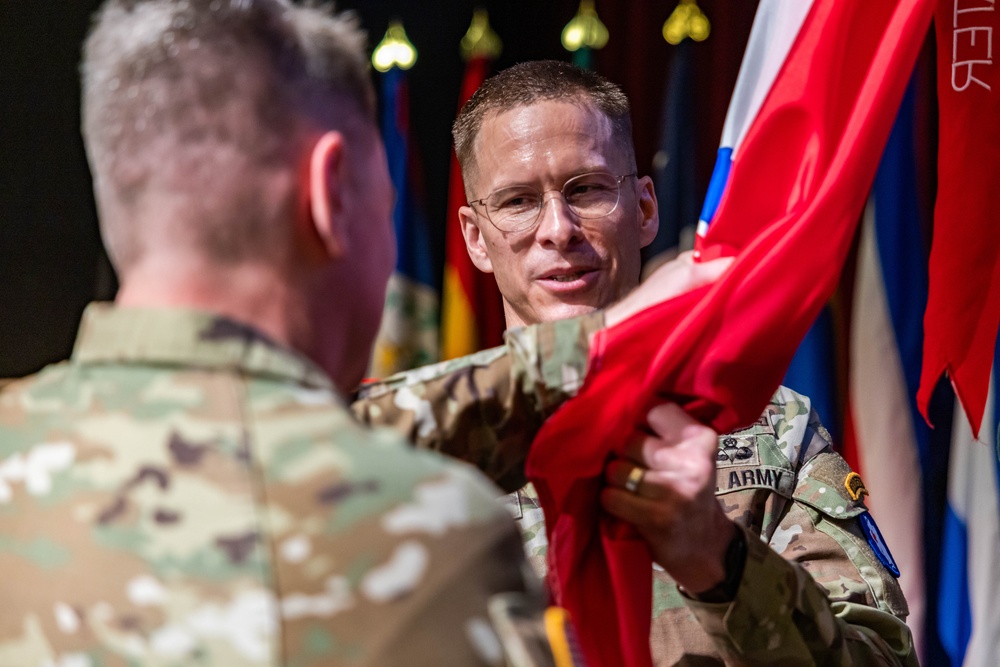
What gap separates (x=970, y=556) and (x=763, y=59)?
190 centimetres

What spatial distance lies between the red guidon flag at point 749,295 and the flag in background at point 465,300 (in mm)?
2349

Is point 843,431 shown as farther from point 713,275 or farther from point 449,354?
point 713,275

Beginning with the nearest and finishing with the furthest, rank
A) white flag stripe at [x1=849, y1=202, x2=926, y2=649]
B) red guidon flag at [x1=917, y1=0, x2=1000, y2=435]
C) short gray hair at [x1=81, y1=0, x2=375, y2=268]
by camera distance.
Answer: short gray hair at [x1=81, y1=0, x2=375, y2=268] < red guidon flag at [x1=917, y1=0, x2=1000, y2=435] < white flag stripe at [x1=849, y1=202, x2=926, y2=649]

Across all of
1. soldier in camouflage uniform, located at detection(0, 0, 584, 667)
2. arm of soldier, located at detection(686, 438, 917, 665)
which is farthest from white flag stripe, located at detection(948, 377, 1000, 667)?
soldier in camouflage uniform, located at detection(0, 0, 584, 667)

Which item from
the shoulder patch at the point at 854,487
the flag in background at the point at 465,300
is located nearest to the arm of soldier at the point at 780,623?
the shoulder patch at the point at 854,487

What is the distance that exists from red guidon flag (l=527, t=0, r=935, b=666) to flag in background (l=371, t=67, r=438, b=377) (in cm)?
241

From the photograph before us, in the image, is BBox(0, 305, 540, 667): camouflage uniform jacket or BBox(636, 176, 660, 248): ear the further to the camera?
BBox(636, 176, 660, 248): ear

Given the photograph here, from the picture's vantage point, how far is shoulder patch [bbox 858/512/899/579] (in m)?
1.62

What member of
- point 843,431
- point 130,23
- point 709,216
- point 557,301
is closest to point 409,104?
point 843,431

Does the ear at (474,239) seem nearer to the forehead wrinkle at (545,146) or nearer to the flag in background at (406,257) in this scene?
the forehead wrinkle at (545,146)

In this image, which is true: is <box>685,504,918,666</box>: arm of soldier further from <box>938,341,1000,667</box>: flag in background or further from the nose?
<box>938,341,1000,667</box>: flag in background

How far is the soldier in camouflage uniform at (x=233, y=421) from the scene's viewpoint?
30.9 inches

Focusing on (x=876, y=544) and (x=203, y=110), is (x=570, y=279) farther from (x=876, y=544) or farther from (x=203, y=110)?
(x=203, y=110)

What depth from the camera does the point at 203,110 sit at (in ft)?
2.95
